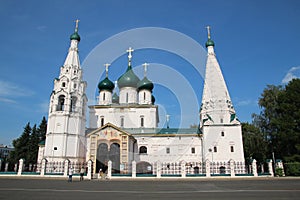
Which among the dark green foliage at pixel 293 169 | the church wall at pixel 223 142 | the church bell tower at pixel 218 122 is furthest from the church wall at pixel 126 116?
the dark green foliage at pixel 293 169

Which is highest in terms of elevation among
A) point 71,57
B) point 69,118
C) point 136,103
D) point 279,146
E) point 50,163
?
point 71,57

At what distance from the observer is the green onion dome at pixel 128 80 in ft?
121

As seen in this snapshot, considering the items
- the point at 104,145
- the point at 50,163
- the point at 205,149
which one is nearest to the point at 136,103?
the point at 104,145

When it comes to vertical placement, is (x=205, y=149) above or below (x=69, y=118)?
below

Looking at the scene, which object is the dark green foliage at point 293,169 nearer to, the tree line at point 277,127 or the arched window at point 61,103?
the tree line at point 277,127

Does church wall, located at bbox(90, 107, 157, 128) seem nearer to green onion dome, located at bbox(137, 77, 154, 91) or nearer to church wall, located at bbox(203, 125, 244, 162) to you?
green onion dome, located at bbox(137, 77, 154, 91)

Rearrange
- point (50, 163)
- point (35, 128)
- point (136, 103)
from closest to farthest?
1. point (50, 163)
2. point (136, 103)
3. point (35, 128)

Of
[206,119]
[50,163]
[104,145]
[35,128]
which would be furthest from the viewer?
[35,128]

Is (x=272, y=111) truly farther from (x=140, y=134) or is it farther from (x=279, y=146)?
(x=140, y=134)

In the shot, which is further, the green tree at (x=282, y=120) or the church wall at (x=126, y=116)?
the church wall at (x=126, y=116)

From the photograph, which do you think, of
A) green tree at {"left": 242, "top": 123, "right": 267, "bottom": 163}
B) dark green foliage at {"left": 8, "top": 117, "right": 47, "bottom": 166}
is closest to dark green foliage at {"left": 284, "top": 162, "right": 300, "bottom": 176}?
green tree at {"left": 242, "top": 123, "right": 267, "bottom": 163}

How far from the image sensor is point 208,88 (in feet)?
106

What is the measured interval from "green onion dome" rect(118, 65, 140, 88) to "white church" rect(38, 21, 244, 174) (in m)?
1.35

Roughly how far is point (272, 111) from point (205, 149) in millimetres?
11117
